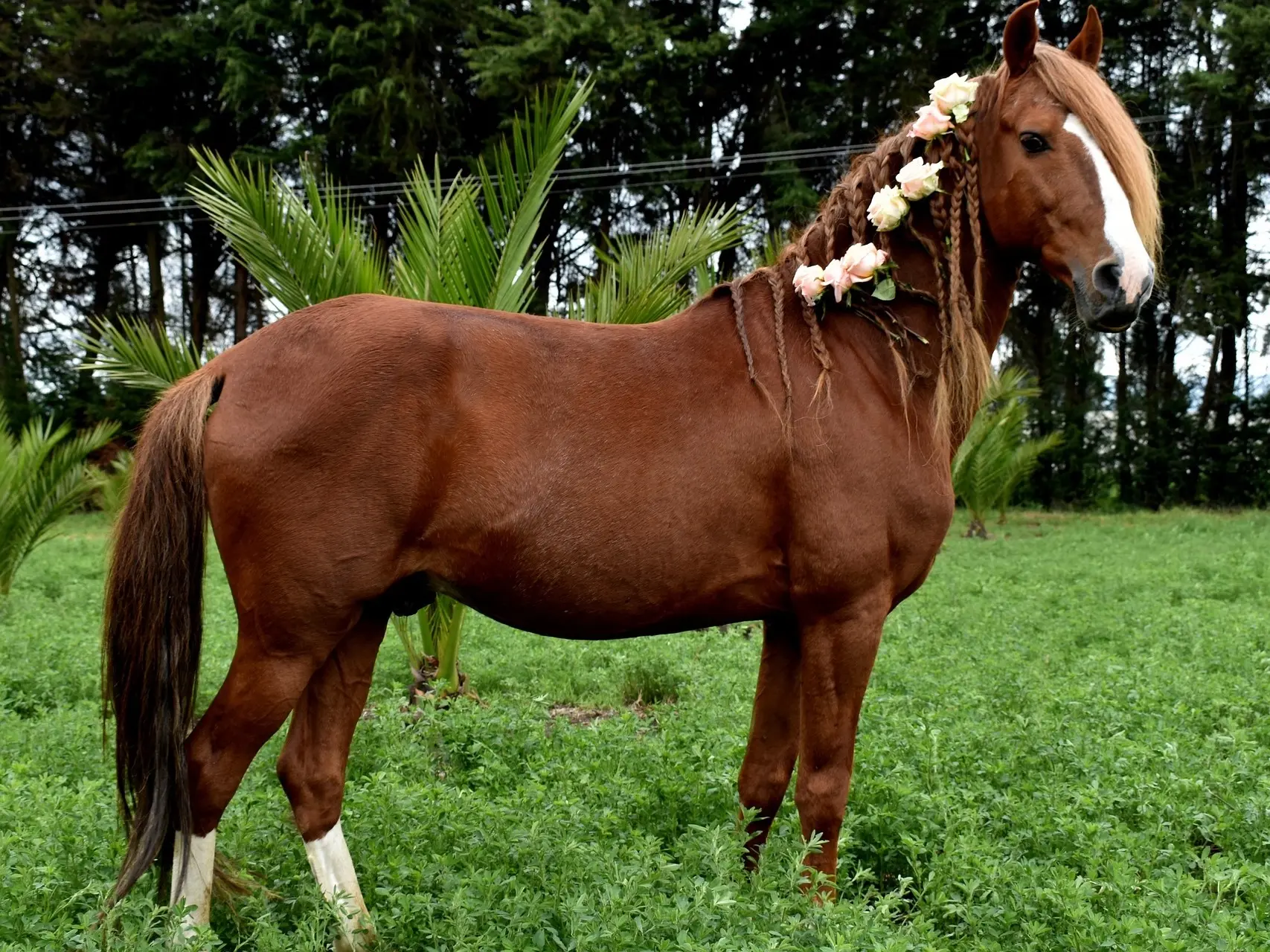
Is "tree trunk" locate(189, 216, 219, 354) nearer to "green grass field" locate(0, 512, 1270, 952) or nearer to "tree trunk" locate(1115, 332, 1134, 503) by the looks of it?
"green grass field" locate(0, 512, 1270, 952)

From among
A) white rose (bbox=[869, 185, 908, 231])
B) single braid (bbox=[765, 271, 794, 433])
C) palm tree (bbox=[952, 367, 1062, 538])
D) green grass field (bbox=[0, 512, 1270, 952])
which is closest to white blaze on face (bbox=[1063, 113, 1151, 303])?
white rose (bbox=[869, 185, 908, 231])

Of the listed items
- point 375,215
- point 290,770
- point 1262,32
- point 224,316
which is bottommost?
point 290,770

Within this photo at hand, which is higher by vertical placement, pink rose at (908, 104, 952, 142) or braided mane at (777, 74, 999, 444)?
pink rose at (908, 104, 952, 142)

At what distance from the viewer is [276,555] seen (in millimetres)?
2535

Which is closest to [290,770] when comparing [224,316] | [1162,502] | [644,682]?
[644,682]

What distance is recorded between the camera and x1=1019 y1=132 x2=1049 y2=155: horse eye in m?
2.71

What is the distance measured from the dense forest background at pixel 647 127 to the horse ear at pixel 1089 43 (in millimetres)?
15240

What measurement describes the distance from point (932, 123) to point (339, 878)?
106 inches

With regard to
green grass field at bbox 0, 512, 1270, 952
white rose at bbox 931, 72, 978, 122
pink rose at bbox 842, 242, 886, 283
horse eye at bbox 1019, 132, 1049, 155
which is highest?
white rose at bbox 931, 72, 978, 122

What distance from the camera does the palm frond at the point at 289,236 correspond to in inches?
187

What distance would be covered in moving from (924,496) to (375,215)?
61.6ft

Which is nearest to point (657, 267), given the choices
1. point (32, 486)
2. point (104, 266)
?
point (32, 486)

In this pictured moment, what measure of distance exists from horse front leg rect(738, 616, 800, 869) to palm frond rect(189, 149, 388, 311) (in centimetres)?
303

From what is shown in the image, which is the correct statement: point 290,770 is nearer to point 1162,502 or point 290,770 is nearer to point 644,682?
point 644,682
